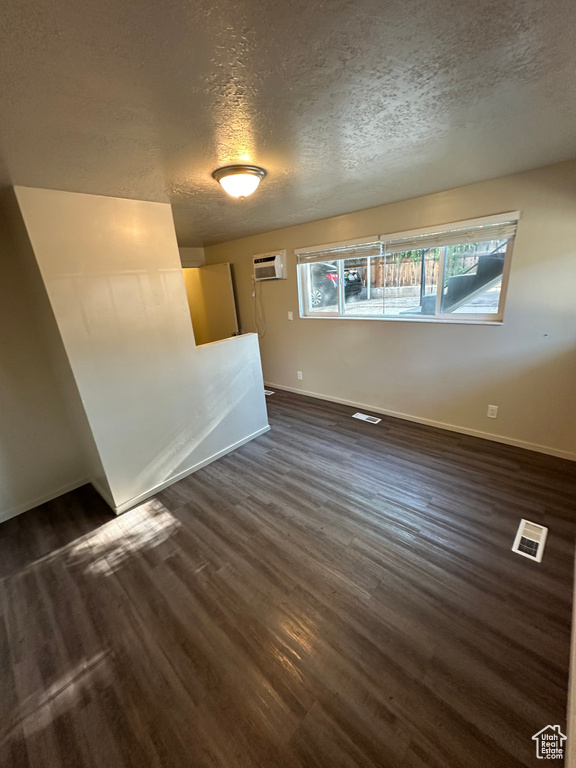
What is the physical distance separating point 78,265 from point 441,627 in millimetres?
2884

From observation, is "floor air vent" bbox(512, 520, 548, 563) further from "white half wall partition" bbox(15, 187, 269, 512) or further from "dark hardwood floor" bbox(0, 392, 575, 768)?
"white half wall partition" bbox(15, 187, 269, 512)

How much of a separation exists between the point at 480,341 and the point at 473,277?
594 millimetres

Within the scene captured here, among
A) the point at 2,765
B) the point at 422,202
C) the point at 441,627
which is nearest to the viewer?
the point at 2,765

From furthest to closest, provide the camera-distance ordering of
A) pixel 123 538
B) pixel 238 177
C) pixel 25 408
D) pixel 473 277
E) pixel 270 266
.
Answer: pixel 270 266
pixel 473 277
pixel 25 408
pixel 123 538
pixel 238 177

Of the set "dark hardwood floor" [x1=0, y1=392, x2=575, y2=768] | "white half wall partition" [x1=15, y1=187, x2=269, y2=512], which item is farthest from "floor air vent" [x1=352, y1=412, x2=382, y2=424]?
"white half wall partition" [x1=15, y1=187, x2=269, y2=512]

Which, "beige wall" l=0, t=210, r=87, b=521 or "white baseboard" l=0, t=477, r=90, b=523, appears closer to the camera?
"beige wall" l=0, t=210, r=87, b=521

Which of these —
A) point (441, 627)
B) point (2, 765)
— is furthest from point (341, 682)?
point (2, 765)

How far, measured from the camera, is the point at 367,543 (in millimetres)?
1882

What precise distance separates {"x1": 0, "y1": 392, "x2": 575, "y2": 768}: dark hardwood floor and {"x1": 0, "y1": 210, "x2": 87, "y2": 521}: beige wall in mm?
226

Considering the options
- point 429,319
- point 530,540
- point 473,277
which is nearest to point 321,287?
point 429,319

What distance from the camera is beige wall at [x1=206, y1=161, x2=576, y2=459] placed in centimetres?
229

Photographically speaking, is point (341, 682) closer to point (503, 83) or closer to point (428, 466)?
point (428, 466)

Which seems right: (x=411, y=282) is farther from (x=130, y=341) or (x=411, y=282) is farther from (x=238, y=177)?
(x=130, y=341)

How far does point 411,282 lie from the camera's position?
3.10 meters
